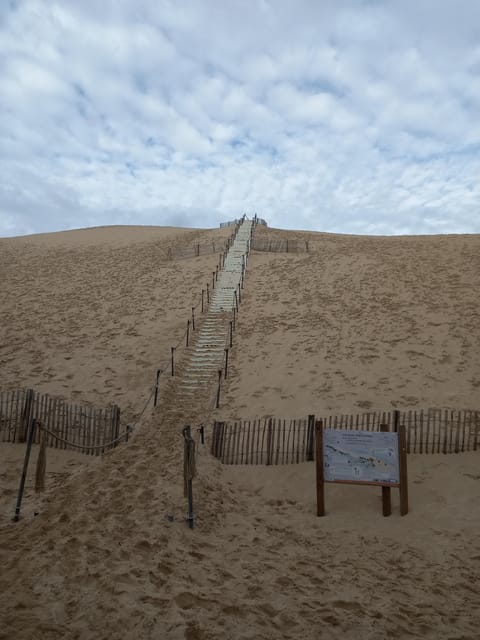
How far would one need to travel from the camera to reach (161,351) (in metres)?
13.7

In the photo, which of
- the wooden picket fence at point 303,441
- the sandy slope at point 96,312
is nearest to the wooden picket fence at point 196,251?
the sandy slope at point 96,312

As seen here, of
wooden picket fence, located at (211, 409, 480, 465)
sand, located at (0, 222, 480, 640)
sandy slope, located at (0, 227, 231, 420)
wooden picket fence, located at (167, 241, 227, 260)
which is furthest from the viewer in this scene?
wooden picket fence, located at (167, 241, 227, 260)

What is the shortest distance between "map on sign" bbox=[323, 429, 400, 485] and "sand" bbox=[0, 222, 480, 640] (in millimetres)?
607

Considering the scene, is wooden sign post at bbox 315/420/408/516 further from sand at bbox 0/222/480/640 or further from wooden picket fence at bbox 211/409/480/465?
wooden picket fence at bbox 211/409/480/465

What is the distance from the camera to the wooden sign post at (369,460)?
5.69 metres

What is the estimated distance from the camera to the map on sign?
5.69 metres

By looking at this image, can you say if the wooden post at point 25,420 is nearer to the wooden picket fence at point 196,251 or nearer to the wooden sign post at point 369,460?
the wooden sign post at point 369,460

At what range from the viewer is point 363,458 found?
18.9 feet

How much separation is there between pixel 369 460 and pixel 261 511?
1718mm

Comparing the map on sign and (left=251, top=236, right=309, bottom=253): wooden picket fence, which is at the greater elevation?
(left=251, top=236, right=309, bottom=253): wooden picket fence

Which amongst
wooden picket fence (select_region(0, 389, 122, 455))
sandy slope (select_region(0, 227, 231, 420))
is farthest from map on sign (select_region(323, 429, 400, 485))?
sandy slope (select_region(0, 227, 231, 420))

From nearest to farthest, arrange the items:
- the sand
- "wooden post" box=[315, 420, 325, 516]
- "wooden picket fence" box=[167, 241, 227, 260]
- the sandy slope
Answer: the sand, "wooden post" box=[315, 420, 325, 516], the sandy slope, "wooden picket fence" box=[167, 241, 227, 260]

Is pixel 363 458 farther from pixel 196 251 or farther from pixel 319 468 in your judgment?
pixel 196 251

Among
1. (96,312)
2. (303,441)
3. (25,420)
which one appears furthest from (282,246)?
(25,420)
